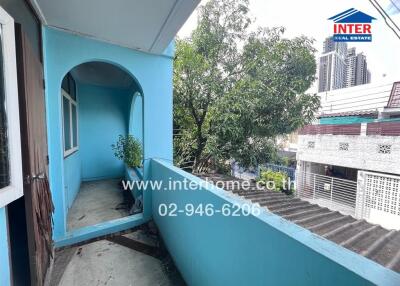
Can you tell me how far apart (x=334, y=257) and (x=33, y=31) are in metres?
2.59

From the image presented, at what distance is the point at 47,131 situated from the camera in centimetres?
199

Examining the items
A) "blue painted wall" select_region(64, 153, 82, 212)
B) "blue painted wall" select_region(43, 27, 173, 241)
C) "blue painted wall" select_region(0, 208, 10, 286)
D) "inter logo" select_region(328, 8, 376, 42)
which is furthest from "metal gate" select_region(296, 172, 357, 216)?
"blue painted wall" select_region(0, 208, 10, 286)

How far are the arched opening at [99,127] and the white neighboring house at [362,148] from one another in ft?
16.8

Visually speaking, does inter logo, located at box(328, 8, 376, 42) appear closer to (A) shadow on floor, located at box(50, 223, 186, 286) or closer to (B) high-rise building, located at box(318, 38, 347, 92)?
(B) high-rise building, located at box(318, 38, 347, 92)

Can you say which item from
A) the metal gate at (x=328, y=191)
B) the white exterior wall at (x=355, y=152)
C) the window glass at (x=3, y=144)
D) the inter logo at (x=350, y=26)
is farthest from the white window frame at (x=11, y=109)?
the metal gate at (x=328, y=191)

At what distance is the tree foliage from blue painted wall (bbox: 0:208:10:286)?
4.07 meters

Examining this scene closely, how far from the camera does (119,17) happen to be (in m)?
1.83

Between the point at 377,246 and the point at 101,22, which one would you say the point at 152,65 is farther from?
the point at 377,246

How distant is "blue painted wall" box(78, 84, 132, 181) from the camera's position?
462 centimetres

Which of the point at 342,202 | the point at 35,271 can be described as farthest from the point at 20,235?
the point at 342,202

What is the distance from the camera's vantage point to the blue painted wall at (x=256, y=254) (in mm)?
575

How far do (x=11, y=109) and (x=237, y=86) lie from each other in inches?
177

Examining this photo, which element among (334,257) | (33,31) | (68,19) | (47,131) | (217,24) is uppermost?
(217,24)

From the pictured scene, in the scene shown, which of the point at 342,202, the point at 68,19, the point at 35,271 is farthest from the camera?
the point at 342,202
